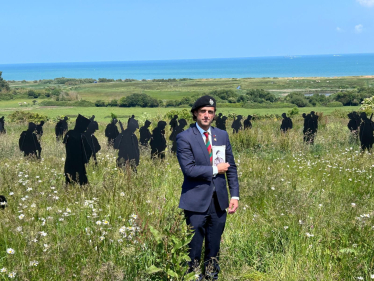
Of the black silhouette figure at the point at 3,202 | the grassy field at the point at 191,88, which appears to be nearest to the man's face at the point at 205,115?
the black silhouette figure at the point at 3,202

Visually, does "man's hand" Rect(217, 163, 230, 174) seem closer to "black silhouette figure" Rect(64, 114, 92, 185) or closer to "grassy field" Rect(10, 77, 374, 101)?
"black silhouette figure" Rect(64, 114, 92, 185)

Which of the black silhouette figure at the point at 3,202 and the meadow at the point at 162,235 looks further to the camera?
the black silhouette figure at the point at 3,202

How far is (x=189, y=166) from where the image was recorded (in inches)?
135

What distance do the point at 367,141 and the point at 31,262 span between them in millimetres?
8575

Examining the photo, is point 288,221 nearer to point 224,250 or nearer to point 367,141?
point 224,250

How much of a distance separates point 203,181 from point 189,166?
18 centimetres

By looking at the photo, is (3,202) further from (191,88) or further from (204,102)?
(191,88)

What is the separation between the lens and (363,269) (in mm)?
3615

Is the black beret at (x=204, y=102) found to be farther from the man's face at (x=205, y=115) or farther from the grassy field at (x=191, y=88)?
the grassy field at (x=191, y=88)

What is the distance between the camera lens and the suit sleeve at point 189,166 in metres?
3.36

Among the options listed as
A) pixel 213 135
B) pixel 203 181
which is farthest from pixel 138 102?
pixel 203 181

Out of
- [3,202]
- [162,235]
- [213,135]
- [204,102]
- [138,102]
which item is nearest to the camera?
[162,235]

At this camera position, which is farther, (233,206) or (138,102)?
(138,102)

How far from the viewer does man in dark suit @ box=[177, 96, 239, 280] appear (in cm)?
342
